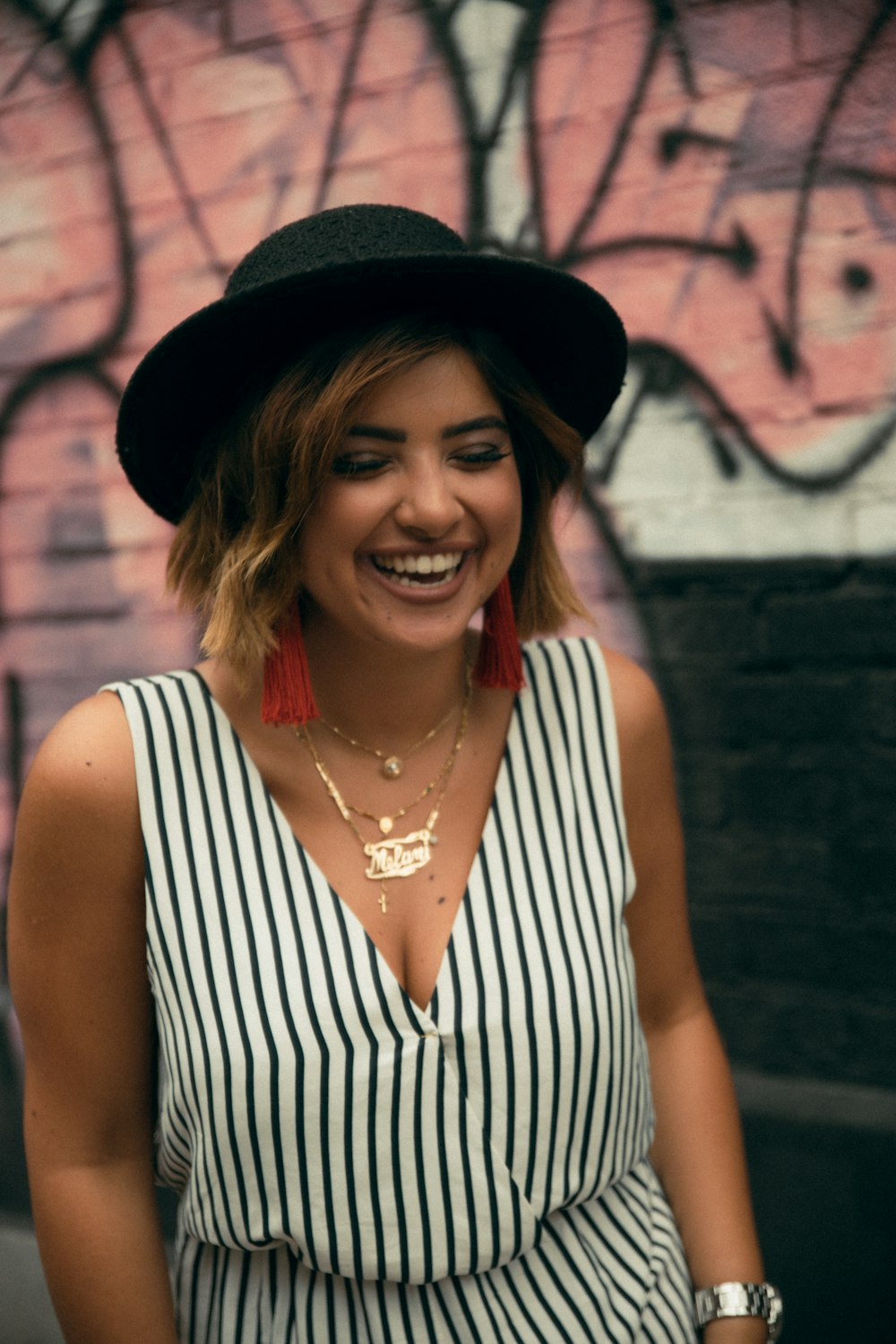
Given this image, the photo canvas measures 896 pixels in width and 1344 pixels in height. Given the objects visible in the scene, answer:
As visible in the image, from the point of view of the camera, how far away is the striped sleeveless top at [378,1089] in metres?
1.32

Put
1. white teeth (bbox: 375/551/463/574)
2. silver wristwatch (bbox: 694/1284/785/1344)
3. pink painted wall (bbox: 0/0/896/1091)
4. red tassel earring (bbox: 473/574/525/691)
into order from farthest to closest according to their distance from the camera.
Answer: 1. pink painted wall (bbox: 0/0/896/1091)
2. red tassel earring (bbox: 473/574/525/691)
3. silver wristwatch (bbox: 694/1284/785/1344)
4. white teeth (bbox: 375/551/463/574)

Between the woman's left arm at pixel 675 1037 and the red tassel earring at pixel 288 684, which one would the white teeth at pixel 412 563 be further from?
the woman's left arm at pixel 675 1037

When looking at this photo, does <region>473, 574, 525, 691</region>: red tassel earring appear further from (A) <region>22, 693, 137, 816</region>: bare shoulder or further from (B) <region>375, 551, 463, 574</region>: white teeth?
(A) <region>22, 693, 137, 816</region>: bare shoulder

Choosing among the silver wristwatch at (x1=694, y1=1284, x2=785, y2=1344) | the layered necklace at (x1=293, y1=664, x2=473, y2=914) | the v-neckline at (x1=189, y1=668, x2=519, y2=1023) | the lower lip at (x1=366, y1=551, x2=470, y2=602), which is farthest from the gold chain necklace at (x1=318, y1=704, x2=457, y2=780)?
the silver wristwatch at (x1=694, y1=1284, x2=785, y2=1344)

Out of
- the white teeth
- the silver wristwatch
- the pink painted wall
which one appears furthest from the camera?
the pink painted wall

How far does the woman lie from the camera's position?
1.32 m

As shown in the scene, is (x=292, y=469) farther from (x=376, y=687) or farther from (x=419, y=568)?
(x=376, y=687)

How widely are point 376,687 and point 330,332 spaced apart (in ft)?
1.61

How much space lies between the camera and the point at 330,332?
134 centimetres

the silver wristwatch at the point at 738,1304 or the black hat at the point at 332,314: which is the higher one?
the black hat at the point at 332,314

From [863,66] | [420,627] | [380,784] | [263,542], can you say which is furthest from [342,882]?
[863,66]

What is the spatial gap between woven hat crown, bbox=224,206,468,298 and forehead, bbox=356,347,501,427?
132 mm

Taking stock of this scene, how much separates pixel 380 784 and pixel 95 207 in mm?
1938

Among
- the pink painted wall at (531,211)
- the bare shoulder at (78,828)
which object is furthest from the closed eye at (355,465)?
the pink painted wall at (531,211)
